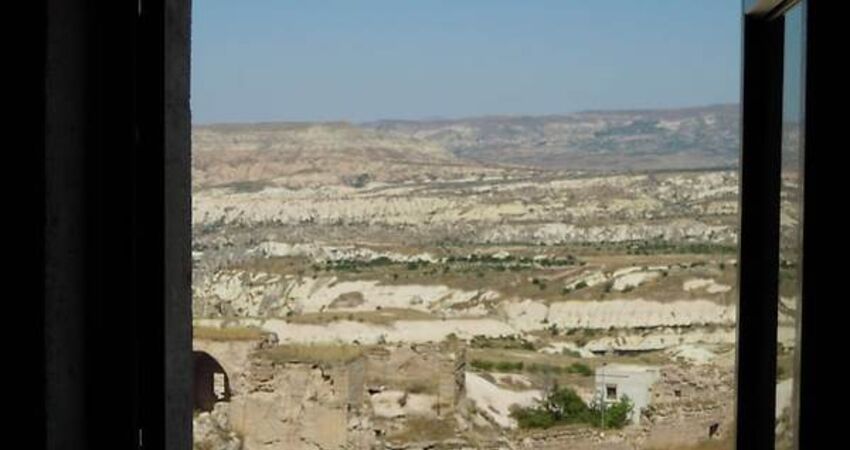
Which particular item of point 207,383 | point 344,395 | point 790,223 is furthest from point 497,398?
point 790,223

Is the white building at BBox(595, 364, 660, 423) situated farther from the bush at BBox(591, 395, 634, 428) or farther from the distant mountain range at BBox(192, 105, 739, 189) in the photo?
the distant mountain range at BBox(192, 105, 739, 189)

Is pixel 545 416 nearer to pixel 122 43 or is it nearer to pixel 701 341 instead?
pixel 701 341

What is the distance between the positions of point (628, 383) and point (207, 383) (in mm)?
726

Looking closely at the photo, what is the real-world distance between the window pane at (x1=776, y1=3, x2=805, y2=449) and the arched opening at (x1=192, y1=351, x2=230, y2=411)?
0.86m

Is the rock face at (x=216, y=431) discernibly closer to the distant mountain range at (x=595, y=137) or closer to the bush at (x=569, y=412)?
the bush at (x=569, y=412)

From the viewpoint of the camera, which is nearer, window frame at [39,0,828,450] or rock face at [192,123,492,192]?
window frame at [39,0,828,450]

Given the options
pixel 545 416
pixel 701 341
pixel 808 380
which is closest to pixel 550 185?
pixel 545 416

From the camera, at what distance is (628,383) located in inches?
76.3

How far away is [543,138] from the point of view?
9.46 ft

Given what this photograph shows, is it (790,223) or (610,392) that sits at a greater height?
(790,223)

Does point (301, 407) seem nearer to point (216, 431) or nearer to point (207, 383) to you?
point (216, 431)

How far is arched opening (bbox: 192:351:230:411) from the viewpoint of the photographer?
1.58 metres

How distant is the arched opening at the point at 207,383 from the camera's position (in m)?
1.58

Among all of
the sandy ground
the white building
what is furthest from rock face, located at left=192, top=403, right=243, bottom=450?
the white building
